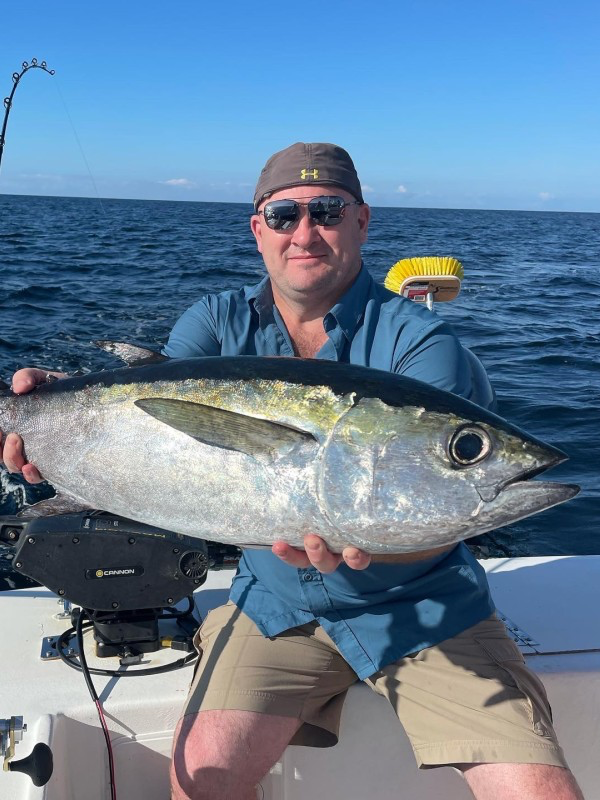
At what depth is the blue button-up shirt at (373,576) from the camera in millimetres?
2832

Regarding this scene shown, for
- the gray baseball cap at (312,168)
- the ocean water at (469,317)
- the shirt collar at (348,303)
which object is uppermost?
the gray baseball cap at (312,168)

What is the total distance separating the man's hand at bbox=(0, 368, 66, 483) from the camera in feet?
8.75

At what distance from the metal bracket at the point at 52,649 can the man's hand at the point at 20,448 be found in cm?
84

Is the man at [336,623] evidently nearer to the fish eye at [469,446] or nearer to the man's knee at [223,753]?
the man's knee at [223,753]

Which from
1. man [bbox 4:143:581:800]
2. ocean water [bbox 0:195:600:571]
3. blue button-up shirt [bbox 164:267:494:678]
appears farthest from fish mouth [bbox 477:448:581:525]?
ocean water [bbox 0:195:600:571]

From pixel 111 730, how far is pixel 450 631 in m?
1.39

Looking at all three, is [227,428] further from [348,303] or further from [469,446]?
[348,303]

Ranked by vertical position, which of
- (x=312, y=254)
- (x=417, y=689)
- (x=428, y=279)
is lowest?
(x=417, y=689)

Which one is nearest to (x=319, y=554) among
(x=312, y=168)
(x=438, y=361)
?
(x=438, y=361)

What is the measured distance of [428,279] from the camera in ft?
20.8

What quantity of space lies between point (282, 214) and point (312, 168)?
24 cm

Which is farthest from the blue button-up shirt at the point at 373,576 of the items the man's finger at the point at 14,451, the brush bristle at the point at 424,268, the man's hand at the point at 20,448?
the brush bristle at the point at 424,268

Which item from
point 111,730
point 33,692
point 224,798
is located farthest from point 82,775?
point 224,798

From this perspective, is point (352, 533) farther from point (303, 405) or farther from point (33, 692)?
point (33, 692)
